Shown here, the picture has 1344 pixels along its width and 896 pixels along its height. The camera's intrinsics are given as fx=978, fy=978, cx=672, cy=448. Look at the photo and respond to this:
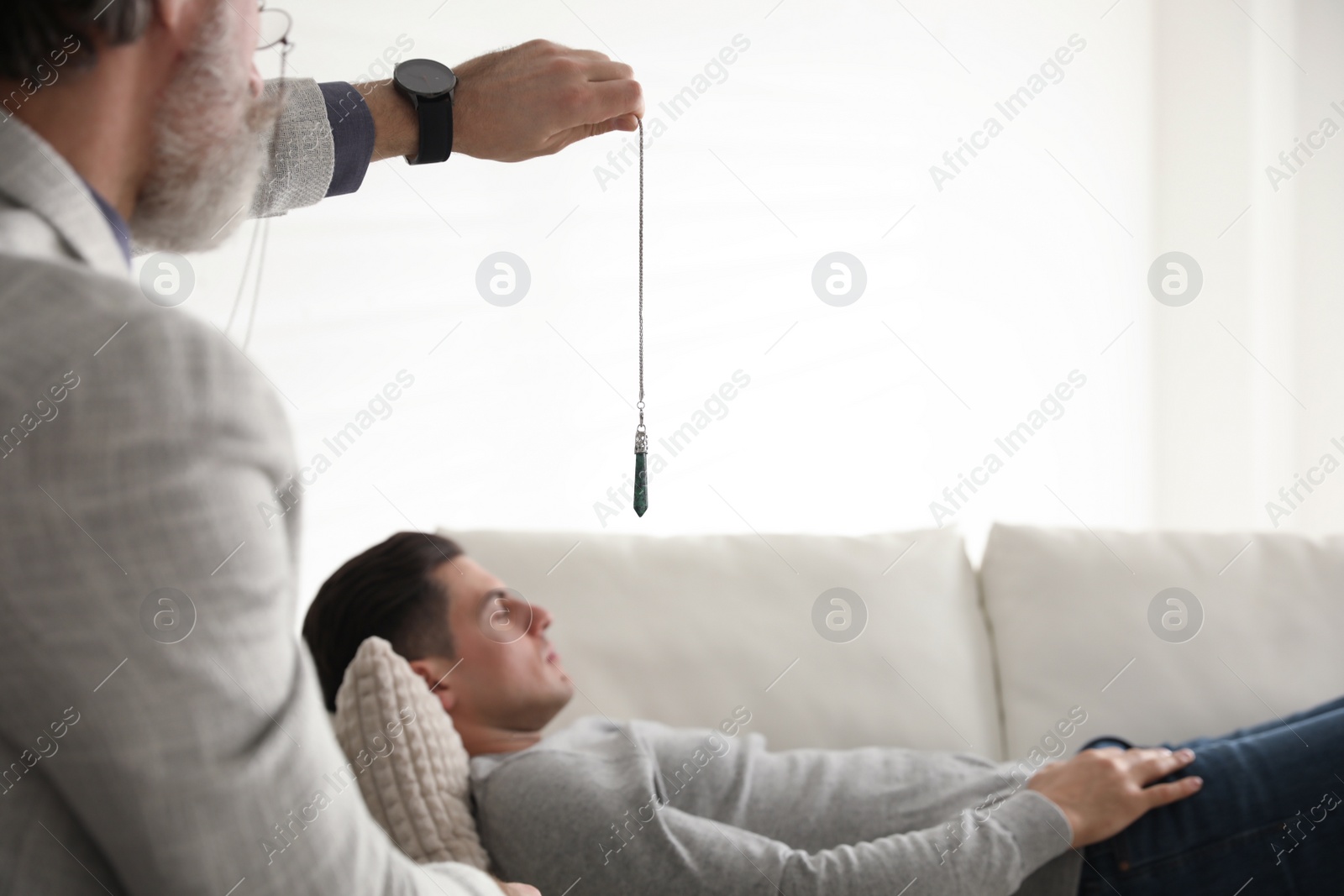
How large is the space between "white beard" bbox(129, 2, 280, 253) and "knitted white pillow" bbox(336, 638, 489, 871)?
627mm

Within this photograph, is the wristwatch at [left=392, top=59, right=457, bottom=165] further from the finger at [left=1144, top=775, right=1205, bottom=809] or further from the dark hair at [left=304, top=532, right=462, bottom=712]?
the finger at [left=1144, top=775, right=1205, bottom=809]

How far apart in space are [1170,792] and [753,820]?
0.55 meters

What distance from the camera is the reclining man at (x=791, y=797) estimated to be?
114 centimetres

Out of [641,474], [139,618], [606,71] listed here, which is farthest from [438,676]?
[139,618]

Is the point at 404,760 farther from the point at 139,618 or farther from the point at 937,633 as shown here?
the point at 937,633

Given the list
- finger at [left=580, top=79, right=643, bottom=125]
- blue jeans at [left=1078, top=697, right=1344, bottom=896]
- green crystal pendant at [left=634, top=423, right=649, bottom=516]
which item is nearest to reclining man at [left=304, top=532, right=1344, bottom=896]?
blue jeans at [left=1078, top=697, right=1344, bottom=896]

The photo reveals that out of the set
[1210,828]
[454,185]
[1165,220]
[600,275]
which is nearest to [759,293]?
[600,275]

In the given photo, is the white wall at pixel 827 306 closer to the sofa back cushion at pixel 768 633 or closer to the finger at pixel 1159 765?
the sofa back cushion at pixel 768 633

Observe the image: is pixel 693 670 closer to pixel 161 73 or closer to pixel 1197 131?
pixel 161 73

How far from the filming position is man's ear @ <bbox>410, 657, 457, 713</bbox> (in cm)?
137

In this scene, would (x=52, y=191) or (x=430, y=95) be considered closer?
(x=52, y=191)

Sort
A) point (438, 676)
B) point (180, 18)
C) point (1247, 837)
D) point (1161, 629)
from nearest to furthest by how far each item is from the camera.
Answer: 1. point (180, 18)
2. point (1247, 837)
3. point (438, 676)
4. point (1161, 629)

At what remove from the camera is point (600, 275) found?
2295 millimetres

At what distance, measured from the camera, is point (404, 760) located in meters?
1.18
